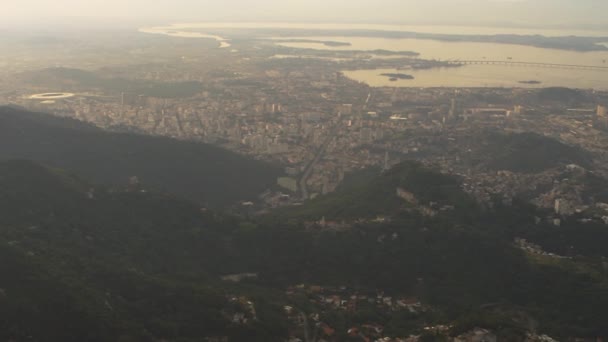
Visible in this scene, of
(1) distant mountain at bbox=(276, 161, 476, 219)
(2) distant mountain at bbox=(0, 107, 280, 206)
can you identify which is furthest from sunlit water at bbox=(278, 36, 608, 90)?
(1) distant mountain at bbox=(276, 161, 476, 219)

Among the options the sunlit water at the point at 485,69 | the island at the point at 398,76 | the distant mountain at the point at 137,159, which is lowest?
the distant mountain at the point at 137,159

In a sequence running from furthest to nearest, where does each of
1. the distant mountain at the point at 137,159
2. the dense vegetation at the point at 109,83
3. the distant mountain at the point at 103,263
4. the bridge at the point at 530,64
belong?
1. the bridge at the point at 530,64
2. the dense vegetation at the point at 109,83
3. the distant mountain at the point at 137,159
4. the distant mountain at the point at 103,263

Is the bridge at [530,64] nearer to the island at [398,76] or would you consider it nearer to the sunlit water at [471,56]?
the sunlit water at [471,56]

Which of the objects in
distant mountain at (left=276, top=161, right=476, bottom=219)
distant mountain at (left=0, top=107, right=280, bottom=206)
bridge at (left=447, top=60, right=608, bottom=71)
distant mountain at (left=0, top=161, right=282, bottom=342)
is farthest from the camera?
bridge at (left=447, top=60, right=608, bottom=71)

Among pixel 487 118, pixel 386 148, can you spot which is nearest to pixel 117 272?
pixel 386 148

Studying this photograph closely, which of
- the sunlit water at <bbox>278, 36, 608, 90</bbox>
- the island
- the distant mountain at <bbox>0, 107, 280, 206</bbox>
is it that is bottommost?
the distant mountain at <bbox>0, 107, 280, 206</bbox>

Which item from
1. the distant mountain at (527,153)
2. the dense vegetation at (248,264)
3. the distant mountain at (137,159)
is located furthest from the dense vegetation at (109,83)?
the dense vegetation at (248,264)

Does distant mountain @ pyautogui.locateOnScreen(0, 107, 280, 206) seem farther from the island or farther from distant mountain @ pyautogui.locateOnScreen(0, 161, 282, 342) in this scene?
the island

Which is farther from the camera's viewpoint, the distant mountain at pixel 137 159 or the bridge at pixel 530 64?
the bridge at pixel 530 64

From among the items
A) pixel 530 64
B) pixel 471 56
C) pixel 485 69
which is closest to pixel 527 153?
pixel 485 69
